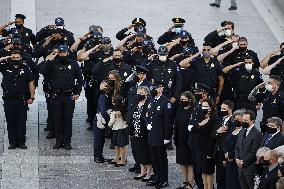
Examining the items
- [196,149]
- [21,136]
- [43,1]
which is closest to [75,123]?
[21,136]

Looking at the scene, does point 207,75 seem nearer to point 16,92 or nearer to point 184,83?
A: point 184,83

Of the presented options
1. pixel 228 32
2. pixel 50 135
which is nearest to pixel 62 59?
pixel 50 135

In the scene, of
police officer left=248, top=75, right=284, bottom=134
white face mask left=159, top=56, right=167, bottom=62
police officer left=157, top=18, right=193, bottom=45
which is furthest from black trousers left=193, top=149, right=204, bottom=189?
police officer left=157, top=18, right=193, bottom=45

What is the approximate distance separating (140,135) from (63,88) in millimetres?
2532

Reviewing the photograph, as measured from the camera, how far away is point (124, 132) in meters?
21.5

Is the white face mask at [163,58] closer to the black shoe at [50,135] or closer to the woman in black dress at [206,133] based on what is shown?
the black shoe at [50,135]

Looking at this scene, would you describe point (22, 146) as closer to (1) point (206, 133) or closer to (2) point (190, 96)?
(2) point (190, 96)

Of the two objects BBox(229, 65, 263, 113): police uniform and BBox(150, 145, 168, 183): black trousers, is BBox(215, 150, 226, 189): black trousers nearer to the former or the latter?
BBox(150, 145, 168, 183): black trousers

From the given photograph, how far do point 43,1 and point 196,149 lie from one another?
13.4 meters

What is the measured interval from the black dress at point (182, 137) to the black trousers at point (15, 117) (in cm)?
382

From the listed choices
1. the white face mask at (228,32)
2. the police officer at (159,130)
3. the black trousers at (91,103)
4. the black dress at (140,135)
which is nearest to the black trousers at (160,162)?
the police officer at (159,130)

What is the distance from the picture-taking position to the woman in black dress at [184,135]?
2006 centimetres

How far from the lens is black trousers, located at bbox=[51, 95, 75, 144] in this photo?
22.6m

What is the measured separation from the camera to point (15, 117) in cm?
2262
